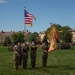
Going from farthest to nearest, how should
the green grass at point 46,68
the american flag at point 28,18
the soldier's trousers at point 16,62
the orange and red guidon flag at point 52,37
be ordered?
the american flag at point 28,18 < the orange and red guidon flag at point 52,37 < the soldier's trousers at point 16,62 < the green grass at point 46,68

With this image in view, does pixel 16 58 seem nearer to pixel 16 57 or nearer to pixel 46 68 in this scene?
pixel 16 57

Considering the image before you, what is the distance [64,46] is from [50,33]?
4322cm

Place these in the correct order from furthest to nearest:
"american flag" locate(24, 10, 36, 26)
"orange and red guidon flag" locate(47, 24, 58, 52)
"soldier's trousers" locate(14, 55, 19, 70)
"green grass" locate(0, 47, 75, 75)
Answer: "american flag" locate(24, 10, 36, 26), "orange and red guidon flag" locate(47, 24, 58, 52), "soldier's trousers" locate(14, 55, 19, 70), "green grass" locate(0, 47, 75, 75)

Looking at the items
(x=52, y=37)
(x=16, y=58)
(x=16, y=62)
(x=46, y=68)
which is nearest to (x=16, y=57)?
(x=16, y=58)

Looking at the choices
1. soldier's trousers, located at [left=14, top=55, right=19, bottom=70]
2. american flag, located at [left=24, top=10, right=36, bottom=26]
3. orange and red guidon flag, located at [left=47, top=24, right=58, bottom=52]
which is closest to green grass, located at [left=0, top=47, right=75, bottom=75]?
soldier's trousers, located at [left=14, top=55, right=19, bottom=70]

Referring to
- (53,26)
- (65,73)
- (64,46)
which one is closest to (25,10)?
(53,26)

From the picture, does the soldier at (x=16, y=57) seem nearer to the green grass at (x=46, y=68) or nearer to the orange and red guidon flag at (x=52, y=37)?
the green grass at (x=46, y=68)

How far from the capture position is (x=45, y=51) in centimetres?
2100

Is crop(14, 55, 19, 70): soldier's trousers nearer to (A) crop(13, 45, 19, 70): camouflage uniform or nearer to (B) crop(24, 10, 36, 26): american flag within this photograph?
(A) crop(13, 45, 19, 70): camouflage uniform

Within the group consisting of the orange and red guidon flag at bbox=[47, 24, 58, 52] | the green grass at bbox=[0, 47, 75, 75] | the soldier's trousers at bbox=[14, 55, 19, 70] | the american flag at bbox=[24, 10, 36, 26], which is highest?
the american flag at bbox=[24, 10, 36, 26]

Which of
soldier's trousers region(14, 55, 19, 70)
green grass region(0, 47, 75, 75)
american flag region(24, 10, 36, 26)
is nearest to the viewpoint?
green grass region(0, 47, 75, 75)

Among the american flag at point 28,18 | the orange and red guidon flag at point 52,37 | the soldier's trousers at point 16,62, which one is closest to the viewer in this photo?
the soldier's trousers at point 16,62

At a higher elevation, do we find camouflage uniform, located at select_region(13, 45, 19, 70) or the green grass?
camouflage uniform, located at select_region(13, 45, 19, 70)

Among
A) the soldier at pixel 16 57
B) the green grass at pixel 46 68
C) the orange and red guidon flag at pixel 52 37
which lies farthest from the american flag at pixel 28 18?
the soldier at pixel 16 57
